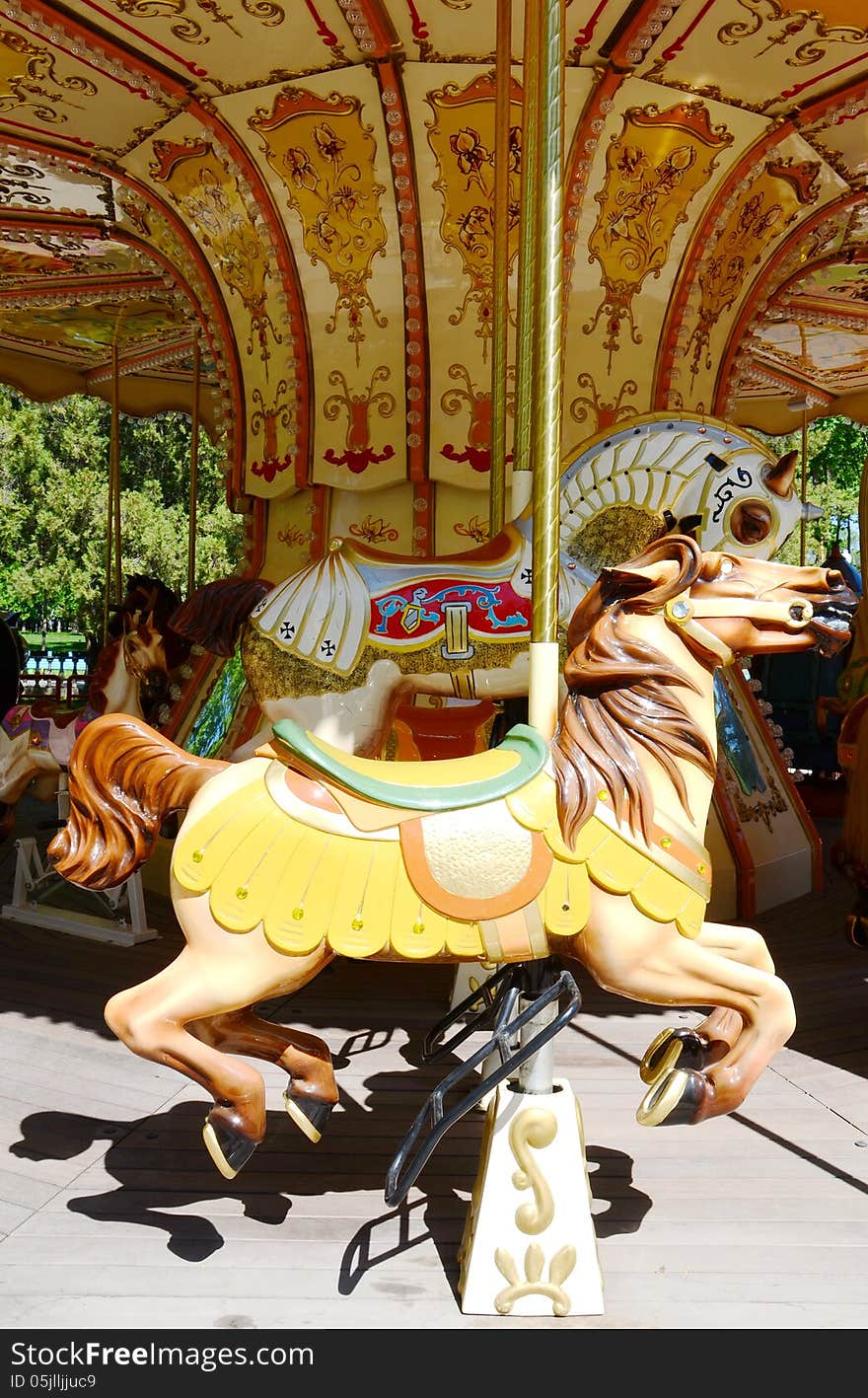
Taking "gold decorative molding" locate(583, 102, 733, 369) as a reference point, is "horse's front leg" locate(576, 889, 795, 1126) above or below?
below

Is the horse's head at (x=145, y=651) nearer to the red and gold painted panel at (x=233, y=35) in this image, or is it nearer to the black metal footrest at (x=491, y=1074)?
the red and gold painted panel at (x=233, y=35)

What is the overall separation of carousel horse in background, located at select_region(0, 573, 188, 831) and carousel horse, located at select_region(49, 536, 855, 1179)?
3.68m

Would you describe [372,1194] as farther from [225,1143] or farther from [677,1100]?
[677,1100]

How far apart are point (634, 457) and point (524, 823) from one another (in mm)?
1988

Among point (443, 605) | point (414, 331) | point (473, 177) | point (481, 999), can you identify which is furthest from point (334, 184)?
point (481, 999)

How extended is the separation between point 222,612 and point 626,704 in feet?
8.67

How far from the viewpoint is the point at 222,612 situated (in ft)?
15.9

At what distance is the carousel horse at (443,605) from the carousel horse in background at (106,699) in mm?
1926

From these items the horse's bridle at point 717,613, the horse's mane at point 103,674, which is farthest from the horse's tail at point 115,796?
the horse's mane at point 103,674

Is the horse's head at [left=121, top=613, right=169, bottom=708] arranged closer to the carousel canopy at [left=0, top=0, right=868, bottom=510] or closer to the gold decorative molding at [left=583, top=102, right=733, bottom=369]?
the carousel canopy at [left=0, top=0, right=868, bottom=510]

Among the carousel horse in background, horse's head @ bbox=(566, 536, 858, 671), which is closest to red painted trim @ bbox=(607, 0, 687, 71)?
horse's head @ bbox=(566, 536, 858, 671)

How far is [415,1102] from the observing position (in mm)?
3842

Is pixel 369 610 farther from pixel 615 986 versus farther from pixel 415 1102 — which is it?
pixel 615 986

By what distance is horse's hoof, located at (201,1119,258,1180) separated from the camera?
2.59 m
